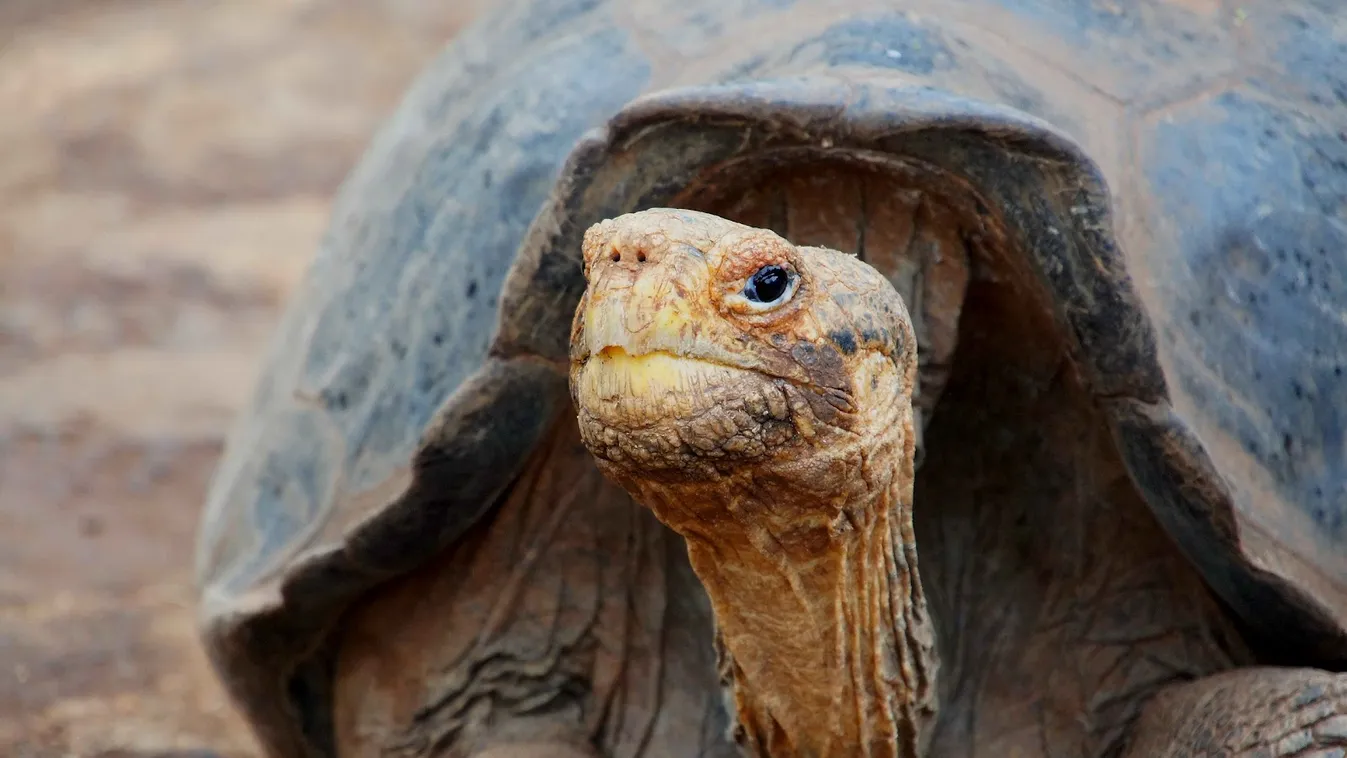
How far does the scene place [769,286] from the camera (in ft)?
6.48

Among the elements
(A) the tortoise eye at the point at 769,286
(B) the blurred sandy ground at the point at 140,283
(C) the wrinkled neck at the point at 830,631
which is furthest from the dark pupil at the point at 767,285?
(B) the blurred sandy ground at the point at 140,283

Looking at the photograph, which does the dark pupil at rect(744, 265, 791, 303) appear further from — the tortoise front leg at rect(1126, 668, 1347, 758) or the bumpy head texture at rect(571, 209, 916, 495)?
the tortoise front leg at rect(1126, 668, 1347, 758)

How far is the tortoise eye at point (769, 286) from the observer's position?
1960mm

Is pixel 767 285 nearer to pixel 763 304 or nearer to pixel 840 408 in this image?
pixel 763 304

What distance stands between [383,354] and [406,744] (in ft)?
2.09

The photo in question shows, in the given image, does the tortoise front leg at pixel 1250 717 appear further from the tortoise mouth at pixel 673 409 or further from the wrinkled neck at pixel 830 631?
the tortoise mouth at pixel 673 409

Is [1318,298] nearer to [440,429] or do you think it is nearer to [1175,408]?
[1175,408]

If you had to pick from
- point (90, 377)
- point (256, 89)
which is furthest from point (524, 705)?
point (256, 89)

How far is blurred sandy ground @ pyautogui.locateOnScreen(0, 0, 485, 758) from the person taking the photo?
4312mm

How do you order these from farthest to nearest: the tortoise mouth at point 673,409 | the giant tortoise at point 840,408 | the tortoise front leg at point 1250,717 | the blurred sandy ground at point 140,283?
the blurred sandy ground at point 140,283 < the tortoise front leg at point 1250,717 < the giant tortoise at point 840,408 < the tortoise mouth at point 673,409

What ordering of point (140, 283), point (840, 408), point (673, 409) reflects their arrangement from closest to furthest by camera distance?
point (673, 409), point (840, 408), point (140, 283)

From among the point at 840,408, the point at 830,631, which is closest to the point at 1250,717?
the point at 830,631

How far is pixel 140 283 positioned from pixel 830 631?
5.06 metres

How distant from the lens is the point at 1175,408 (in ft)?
7.79
